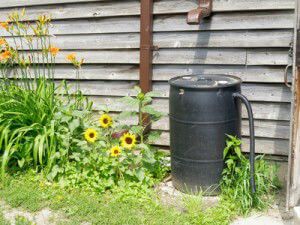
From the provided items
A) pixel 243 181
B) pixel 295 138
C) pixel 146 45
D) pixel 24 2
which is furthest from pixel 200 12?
pixel 24 2

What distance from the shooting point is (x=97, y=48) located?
17.0 ft

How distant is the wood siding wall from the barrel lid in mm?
585

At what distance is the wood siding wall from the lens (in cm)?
437

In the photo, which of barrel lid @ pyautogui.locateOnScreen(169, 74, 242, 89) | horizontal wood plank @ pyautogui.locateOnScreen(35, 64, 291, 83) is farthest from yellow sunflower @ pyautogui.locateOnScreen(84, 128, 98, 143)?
horizontal wood plank @ pyautogui.locateOnScreen(35, 64, 291, 83)

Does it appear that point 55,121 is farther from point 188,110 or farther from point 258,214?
point 258,214

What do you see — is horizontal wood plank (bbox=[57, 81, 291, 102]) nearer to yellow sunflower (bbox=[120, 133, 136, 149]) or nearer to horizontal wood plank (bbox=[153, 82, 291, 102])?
horizontal wood plank (bbox=[153, 82, 291, 102])

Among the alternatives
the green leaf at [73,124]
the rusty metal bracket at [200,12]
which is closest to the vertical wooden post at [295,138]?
the rusty metal bracket at [200,12]

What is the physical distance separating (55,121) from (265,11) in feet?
7.74

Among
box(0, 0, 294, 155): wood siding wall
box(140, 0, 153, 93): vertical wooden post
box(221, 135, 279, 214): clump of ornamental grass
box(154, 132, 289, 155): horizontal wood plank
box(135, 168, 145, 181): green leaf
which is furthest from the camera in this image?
box(140, 0, 153, 93): vertical wooden post

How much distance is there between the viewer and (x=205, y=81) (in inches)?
152

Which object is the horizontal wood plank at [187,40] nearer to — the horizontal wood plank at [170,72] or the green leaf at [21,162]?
the horizontal wood plank at [170,72]

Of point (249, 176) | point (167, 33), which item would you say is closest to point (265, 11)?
point (167, 33)

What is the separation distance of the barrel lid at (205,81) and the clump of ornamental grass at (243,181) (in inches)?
18.2

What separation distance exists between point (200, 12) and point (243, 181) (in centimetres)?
157
